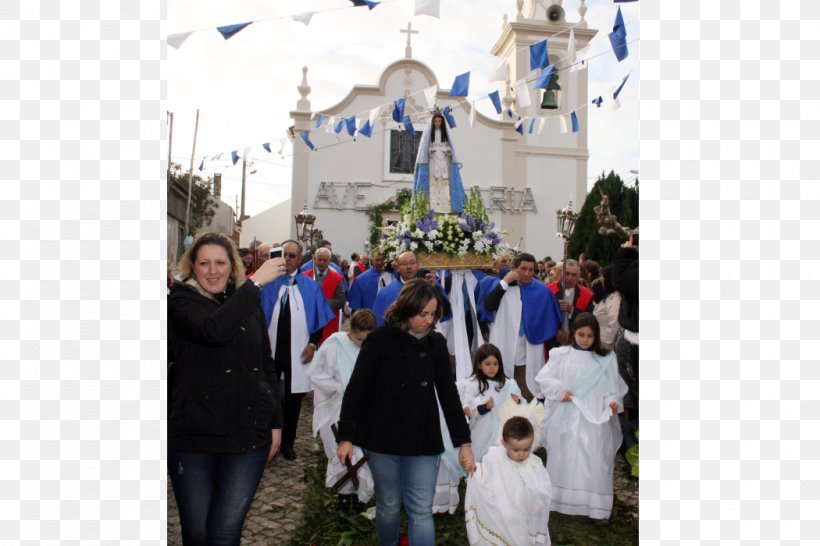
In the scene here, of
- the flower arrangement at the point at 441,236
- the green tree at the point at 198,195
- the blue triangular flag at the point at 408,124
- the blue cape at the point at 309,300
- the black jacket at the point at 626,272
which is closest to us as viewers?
the black jacket at the point at 626,272

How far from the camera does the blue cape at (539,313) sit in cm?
765

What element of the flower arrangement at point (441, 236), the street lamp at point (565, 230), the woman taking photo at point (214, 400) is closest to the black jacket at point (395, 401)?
the woman taking photo at point (214, 400)

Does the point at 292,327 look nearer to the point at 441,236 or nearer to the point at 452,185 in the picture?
the point at 441,236

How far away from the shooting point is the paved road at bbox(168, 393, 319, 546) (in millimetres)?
4777

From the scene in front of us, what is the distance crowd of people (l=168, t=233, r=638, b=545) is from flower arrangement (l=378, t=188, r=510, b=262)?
0.95ft

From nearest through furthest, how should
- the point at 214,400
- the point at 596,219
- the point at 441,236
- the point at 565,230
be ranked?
the point at 214,400, the point at 441,236, the point at 565,230, the point at 596,219

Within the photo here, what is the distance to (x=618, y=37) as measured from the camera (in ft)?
22.6

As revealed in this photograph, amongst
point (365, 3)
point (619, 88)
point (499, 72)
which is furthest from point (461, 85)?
point (365, 3)

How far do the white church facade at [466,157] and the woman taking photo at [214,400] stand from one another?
22.9 m

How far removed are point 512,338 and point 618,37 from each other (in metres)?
3.18

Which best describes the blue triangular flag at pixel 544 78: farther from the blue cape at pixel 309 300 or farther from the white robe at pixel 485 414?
the white robe at pixel 485 414

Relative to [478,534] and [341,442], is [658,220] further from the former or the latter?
[478,534]

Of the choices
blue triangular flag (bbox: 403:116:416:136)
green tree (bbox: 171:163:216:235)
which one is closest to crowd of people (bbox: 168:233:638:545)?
blue triangular flag (bbox: 403:116:416:136)

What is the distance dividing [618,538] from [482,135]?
23.8 m
